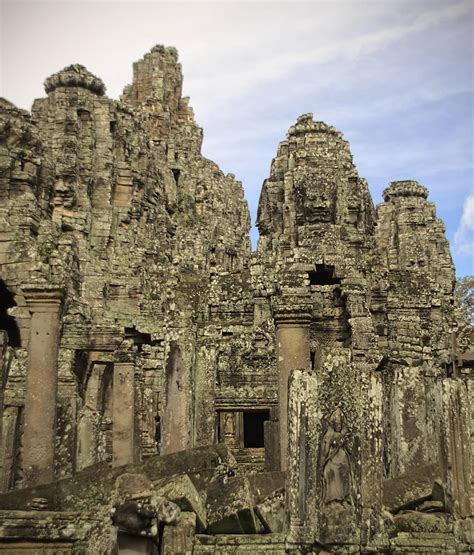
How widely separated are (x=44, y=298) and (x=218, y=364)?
20.8 feet

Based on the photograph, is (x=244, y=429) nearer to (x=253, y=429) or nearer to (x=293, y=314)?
(x=253, y=429)

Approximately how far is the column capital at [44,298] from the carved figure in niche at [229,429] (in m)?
14.5

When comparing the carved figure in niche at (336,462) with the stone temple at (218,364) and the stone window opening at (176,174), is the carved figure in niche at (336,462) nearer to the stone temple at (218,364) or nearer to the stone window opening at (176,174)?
the stone temple at (218,364)

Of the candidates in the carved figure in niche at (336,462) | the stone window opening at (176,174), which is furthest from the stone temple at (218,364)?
the stone window opening at (176,174)

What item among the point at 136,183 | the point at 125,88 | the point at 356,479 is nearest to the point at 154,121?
the point at 125,88

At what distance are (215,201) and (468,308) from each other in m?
17.5

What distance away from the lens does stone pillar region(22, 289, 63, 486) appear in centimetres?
1410

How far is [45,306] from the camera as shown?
14680mm

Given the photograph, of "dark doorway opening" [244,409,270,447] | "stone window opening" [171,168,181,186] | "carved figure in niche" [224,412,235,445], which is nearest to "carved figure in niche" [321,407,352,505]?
"carved figure in niche" [224,412,235,445]

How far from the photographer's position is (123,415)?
56.9 ft

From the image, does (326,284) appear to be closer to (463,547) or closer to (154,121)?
(463,547)

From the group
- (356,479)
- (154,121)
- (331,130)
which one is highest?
(154,121)

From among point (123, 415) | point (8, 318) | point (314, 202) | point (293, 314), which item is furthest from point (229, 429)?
point (293, 314)

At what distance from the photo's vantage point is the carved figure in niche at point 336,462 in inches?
349
